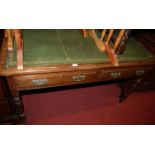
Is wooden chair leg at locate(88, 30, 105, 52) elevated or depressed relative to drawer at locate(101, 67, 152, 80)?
elevated

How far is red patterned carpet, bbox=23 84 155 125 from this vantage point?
5.62 feet

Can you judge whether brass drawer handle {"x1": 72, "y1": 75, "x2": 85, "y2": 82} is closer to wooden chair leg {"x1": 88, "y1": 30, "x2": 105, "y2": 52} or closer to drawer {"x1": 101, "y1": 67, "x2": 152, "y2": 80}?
drawer {"x1": 101, "y1": 67, "x2": 152, "y2": 80}

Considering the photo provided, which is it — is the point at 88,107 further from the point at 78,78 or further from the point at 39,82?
the point at 39,82

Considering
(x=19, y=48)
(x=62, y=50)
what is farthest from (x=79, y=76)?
(x=19, y=48)

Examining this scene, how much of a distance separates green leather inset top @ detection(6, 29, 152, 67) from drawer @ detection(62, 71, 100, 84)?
103 millimetres

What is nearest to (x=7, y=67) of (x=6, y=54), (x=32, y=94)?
(x=6, y=54)

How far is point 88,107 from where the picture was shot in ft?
6.18

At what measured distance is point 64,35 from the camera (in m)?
1.42

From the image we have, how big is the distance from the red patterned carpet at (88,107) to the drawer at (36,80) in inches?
25.7

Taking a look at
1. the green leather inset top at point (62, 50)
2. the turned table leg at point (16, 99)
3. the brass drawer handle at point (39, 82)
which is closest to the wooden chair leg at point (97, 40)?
the green leather inset top at point (62, 50)

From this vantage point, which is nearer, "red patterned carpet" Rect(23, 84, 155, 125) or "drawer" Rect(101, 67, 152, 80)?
"drawer" Rect(101, 67, 152, 80)

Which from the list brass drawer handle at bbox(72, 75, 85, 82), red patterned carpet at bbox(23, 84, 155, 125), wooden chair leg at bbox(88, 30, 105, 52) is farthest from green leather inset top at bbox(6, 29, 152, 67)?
red patterned carpet at bbox(23, 84, 155, 125)
